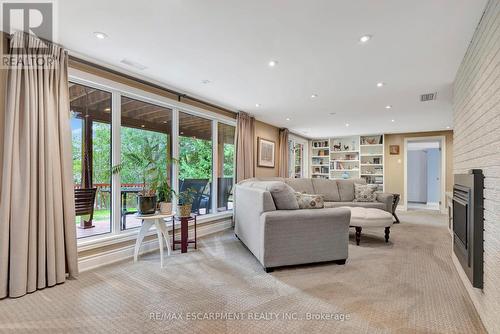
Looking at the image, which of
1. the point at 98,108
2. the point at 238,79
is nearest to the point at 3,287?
the point at 98,108

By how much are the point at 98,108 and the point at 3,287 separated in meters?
2.03

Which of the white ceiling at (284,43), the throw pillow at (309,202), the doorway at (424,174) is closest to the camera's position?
the white ceiling at (284,43)

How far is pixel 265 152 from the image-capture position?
6324mm

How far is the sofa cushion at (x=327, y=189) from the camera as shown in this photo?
20.2 ft

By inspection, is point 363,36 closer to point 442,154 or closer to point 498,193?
point 498,193

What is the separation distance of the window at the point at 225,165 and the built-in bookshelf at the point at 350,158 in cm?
482

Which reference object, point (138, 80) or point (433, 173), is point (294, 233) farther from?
point (433, 173)

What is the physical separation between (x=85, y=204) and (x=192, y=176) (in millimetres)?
1721

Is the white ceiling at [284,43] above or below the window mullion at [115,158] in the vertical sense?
above

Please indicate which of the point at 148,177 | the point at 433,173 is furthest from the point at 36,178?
the point at 433,173

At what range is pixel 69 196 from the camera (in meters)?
2.62

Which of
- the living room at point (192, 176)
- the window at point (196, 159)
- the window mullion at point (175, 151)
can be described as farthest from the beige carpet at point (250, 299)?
the window at point (196, 159)

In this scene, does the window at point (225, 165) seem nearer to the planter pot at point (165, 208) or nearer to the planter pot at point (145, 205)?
the planter pot at point (165, 208)

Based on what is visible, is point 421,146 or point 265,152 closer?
point 265,152
